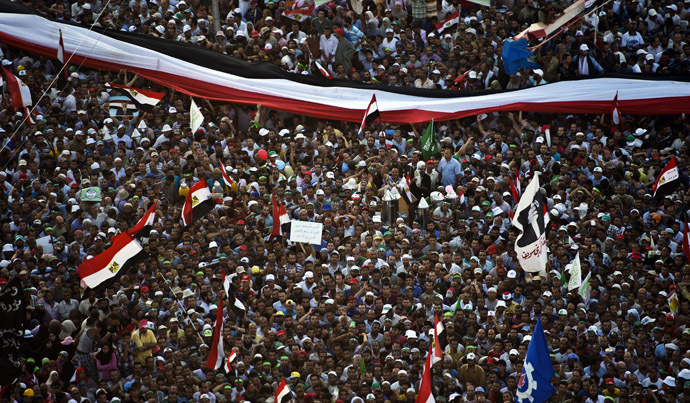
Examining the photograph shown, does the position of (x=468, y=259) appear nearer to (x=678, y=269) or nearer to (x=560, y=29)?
(x=678, y=269)

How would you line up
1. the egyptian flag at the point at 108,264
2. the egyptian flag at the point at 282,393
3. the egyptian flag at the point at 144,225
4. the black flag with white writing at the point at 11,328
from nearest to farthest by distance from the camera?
the black flag with white writing at the point at 11,328
the egyptian flag at the point at 282,393
the egyptian flag at the point at 108,264
the egyptian flag at the point at 144,225

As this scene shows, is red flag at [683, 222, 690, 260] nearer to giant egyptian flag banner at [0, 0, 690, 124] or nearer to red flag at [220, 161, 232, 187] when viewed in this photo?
giant egyptian flag banner at [0, 0, 690, 124]

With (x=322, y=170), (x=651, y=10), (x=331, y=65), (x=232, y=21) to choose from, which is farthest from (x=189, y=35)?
(x=651, y=10)

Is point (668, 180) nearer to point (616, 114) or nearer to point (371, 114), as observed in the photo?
point (616, 114)

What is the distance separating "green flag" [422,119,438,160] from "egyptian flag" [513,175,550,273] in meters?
3.83

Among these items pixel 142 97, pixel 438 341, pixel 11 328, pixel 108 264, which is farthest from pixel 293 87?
pixel 11 328

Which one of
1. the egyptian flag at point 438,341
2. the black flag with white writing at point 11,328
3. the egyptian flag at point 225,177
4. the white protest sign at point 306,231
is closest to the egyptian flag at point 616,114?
the white protest sign at point 306,231

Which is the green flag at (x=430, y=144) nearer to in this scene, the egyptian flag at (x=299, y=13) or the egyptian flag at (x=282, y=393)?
the egyptian flag at (x=299, y=13)

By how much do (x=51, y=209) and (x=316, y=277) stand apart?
416 cm

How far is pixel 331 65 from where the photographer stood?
22.2 metres

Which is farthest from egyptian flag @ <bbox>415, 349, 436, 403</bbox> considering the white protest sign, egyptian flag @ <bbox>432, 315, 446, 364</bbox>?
the white protest sign

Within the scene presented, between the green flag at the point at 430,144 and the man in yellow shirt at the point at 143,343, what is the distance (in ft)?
19.0

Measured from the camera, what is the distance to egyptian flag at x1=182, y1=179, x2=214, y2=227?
60.8 ft

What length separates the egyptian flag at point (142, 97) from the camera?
20.8m
